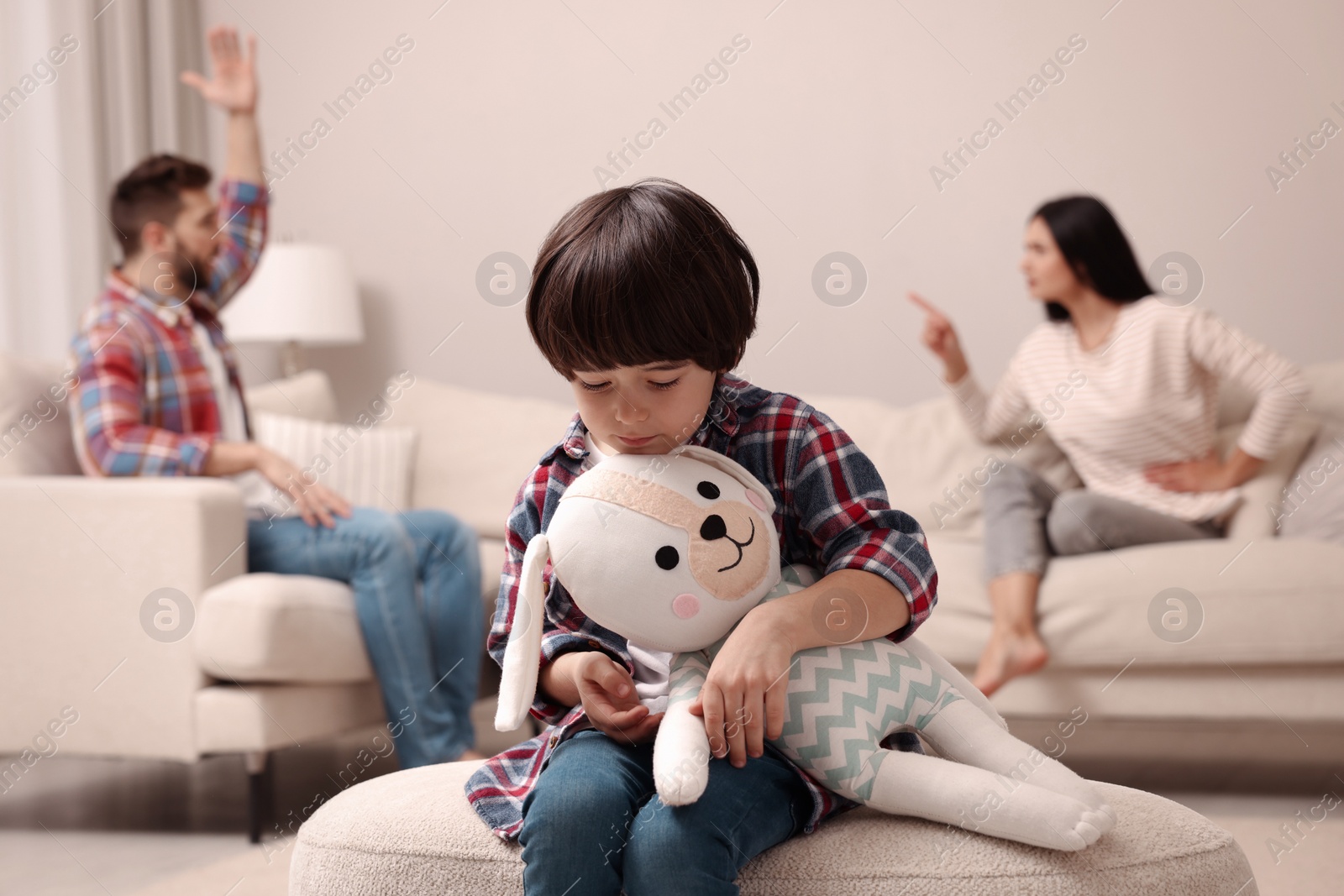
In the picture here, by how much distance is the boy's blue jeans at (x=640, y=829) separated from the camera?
67cm

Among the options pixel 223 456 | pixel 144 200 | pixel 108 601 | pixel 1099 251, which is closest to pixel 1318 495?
pixel 1099 251

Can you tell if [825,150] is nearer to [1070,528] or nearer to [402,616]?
[1070,528]

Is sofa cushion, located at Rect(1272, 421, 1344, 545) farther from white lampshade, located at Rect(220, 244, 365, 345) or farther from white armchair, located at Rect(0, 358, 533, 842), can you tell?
white lampshade, located at Rect(220, 244, 365, 345)

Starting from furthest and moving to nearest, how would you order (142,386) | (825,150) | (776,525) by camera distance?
(825,150), (142,386), (776,525)

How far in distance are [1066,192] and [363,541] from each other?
1.92 m

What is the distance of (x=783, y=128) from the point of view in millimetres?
2994

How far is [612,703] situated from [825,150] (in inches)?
95.5

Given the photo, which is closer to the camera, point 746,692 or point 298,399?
point 746,692

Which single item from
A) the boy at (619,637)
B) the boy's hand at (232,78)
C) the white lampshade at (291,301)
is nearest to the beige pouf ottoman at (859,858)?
the boy at (619,637)

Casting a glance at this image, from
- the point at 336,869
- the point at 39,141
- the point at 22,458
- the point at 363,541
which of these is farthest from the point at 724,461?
the point at 39,141

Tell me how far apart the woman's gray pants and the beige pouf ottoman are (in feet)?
3.62

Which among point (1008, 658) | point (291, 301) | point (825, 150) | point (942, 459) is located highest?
point (825, 150)

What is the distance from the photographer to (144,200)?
6.61 feet


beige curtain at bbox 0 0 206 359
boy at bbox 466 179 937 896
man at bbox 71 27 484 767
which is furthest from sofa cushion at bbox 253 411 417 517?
boy at bbox 466 179 937 896
